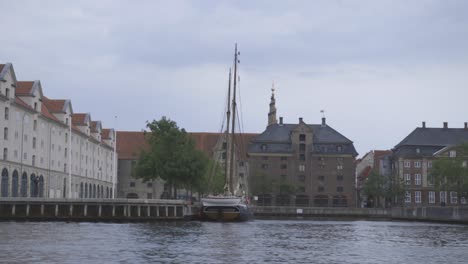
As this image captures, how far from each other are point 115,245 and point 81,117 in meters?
97.0

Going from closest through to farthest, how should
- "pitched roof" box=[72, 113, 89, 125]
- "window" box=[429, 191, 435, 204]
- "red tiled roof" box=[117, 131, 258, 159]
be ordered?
"pitched roof" box=[72, 113, 89, 125] → "window" box=[429, 191, 435, 204] → "red tiled roof" box=[117, 131, 258, 159]

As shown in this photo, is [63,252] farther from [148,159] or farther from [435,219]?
[435,219]

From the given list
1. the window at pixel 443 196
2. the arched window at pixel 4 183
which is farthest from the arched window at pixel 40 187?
the window at pixel 443 196

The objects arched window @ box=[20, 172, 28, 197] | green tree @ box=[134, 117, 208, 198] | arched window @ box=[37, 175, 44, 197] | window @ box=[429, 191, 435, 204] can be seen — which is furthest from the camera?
window @ box=[429, 191, 435, 204]

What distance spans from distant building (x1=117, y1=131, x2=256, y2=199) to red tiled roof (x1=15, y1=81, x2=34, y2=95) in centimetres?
5325

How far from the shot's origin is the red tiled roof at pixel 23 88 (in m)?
109

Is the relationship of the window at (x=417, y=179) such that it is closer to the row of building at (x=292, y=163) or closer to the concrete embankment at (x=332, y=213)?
the row of building at (x=292, y=163)

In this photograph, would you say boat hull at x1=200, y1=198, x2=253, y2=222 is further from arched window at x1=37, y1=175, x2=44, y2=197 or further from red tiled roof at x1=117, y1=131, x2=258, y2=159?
red tiled roof at x1=117, y1=131, x2=258, y2=159

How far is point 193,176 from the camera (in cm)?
11356

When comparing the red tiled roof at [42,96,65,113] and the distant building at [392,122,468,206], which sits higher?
the red tiled roof at [42,96,65,113]

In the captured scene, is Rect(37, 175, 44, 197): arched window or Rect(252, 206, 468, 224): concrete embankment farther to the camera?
Rect(252, 206, 468, 224): concrete embankment

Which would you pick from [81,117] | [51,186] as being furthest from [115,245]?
[81,117]

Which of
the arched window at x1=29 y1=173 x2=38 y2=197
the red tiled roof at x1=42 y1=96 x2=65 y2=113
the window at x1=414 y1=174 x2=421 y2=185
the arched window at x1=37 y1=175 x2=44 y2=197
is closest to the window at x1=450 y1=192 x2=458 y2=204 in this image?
the window at x1=414 y1=174 x2=421 y2=185

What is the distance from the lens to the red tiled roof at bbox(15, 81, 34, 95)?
4279 inches
